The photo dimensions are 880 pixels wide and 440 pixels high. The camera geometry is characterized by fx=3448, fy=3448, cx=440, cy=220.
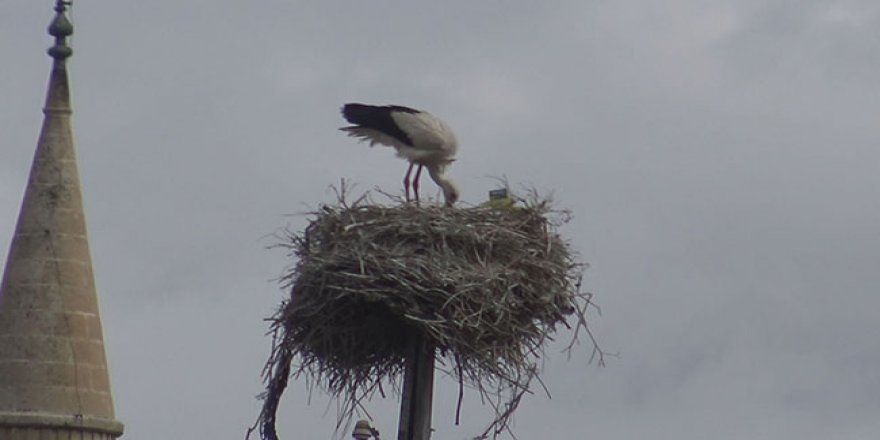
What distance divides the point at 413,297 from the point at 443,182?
10.6 ft

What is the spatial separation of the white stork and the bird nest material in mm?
2004

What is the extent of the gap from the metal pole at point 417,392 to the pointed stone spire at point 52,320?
22.2ft

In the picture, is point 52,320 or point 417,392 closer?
point 417,392

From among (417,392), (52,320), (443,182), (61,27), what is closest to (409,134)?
(443,182)

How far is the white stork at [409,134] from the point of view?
23.3m

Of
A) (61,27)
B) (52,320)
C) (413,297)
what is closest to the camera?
(413,297)

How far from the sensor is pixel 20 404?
2692 cm

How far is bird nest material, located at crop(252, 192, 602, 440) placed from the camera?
2044cm

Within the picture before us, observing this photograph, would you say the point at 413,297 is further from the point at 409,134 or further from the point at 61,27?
the point at 61,27

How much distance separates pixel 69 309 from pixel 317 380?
6911mm

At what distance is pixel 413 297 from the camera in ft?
67.2

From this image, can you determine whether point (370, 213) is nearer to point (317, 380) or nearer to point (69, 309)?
point (317, 380)

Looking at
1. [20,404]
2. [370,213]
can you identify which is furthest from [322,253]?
[20,404]

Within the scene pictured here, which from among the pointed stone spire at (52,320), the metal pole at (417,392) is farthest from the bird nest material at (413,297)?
the pointed stone spire at (52,320)
